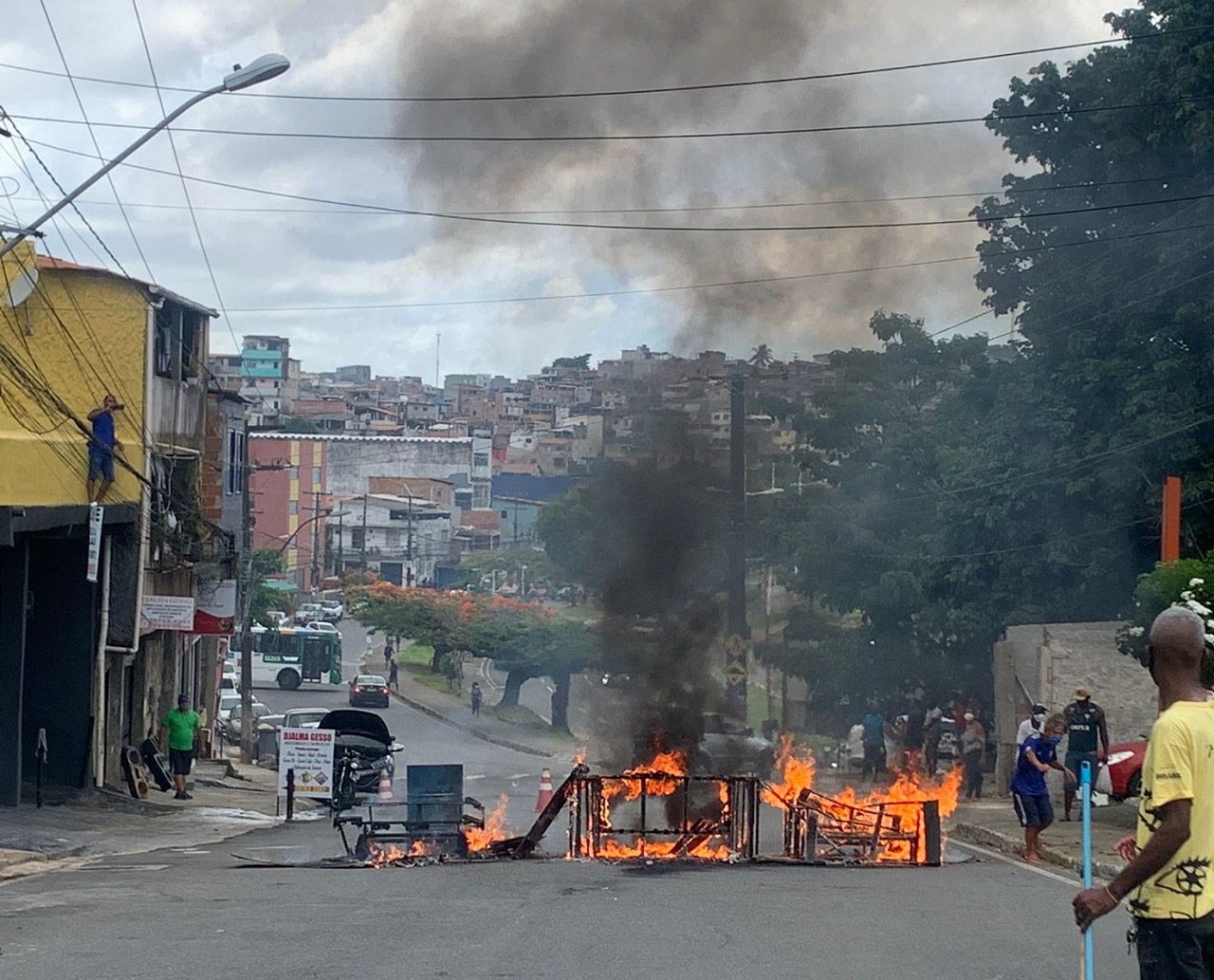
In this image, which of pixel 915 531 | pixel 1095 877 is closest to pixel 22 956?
pixel 1095 877

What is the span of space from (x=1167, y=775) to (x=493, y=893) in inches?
307

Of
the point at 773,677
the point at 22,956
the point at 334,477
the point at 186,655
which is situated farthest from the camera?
the point at 334,477

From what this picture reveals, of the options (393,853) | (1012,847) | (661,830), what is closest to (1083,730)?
(1012,847)

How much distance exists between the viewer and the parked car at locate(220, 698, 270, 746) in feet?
135

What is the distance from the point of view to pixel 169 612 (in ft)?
76.3

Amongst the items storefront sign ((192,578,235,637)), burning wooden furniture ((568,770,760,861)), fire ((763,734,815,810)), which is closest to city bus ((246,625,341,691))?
fire ((763,734,815,810))

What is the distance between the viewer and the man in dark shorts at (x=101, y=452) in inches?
900

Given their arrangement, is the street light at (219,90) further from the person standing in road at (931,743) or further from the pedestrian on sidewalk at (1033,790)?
the person standing in road at (931,743)

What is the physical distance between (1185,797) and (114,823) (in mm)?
16788

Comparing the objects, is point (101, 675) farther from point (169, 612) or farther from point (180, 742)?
point (180, 742)

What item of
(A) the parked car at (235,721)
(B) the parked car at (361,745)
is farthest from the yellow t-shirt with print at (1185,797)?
(A) the parked car at (235,721)

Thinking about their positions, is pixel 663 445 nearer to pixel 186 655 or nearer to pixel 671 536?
pixel 671 536

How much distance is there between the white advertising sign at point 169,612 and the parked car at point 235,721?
13552 mm

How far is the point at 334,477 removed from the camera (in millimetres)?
102125
